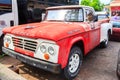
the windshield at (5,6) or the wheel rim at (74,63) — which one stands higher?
the windshield at (5,6)

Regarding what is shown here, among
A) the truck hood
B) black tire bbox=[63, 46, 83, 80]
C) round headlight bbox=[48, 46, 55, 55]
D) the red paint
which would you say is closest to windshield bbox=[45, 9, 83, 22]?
the truck hood

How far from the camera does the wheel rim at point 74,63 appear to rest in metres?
4.34

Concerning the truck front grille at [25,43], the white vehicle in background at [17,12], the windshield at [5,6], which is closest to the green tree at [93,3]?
the white vehicle in background at [17,12]

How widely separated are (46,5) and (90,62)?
3283 millimetres

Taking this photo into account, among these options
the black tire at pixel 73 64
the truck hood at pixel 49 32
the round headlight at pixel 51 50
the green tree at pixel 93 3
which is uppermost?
the green tree at pixel 93 3

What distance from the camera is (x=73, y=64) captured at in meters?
4.46

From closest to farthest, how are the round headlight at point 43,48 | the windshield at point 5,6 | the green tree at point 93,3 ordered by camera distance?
the round headlight at point 43,48 < the windshield at point 5,6 < the green tree at point 93,3

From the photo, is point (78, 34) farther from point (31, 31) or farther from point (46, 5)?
point (46, 5)

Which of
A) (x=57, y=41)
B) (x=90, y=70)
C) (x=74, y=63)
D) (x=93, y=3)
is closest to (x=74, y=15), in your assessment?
(x=74, y=63)

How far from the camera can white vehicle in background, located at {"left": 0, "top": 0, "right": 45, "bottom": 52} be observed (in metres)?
5.93

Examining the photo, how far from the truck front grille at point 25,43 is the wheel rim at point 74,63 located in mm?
974

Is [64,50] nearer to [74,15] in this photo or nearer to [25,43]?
[25,43]

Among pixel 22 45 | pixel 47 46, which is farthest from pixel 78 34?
pixel 22 45

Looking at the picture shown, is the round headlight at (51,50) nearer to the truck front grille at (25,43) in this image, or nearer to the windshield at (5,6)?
the truck front grille at (25,43)
